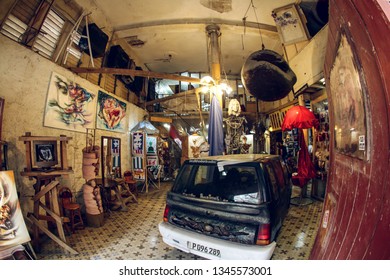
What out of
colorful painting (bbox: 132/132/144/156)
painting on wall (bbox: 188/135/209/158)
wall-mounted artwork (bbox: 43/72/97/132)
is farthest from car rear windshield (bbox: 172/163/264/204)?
painting on wall (bbox: 188/135/209/158)

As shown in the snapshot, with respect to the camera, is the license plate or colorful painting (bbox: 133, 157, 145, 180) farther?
colorful painting (bbox: 133, 157, 145, 180)

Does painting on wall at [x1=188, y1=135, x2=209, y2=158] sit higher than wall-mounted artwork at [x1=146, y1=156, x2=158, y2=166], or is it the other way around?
painting on wall at [x1=188, y1=135, x2=209, y2=158]

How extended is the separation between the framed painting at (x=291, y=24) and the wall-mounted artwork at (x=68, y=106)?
17.9 feet

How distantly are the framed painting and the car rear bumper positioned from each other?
4894 millimetres

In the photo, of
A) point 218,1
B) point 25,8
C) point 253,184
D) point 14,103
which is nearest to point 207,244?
point 253,184

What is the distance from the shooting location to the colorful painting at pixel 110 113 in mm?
5488

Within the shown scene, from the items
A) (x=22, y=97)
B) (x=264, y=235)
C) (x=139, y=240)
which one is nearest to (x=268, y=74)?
(x=264, y=235)

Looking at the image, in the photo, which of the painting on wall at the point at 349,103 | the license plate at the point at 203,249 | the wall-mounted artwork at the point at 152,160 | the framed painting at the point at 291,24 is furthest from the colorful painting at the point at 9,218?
the framed painting at the point at 291,24

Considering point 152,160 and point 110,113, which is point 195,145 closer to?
point 152,160

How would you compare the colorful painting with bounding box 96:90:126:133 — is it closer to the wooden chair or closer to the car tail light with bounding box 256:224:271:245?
the wooden chair

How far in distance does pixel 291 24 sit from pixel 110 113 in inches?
230

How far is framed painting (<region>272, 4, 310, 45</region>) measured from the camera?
4469mm

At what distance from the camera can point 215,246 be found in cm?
201

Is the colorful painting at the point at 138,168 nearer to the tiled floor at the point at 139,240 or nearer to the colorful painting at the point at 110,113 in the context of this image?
the colorful painting at the point at 110,113
